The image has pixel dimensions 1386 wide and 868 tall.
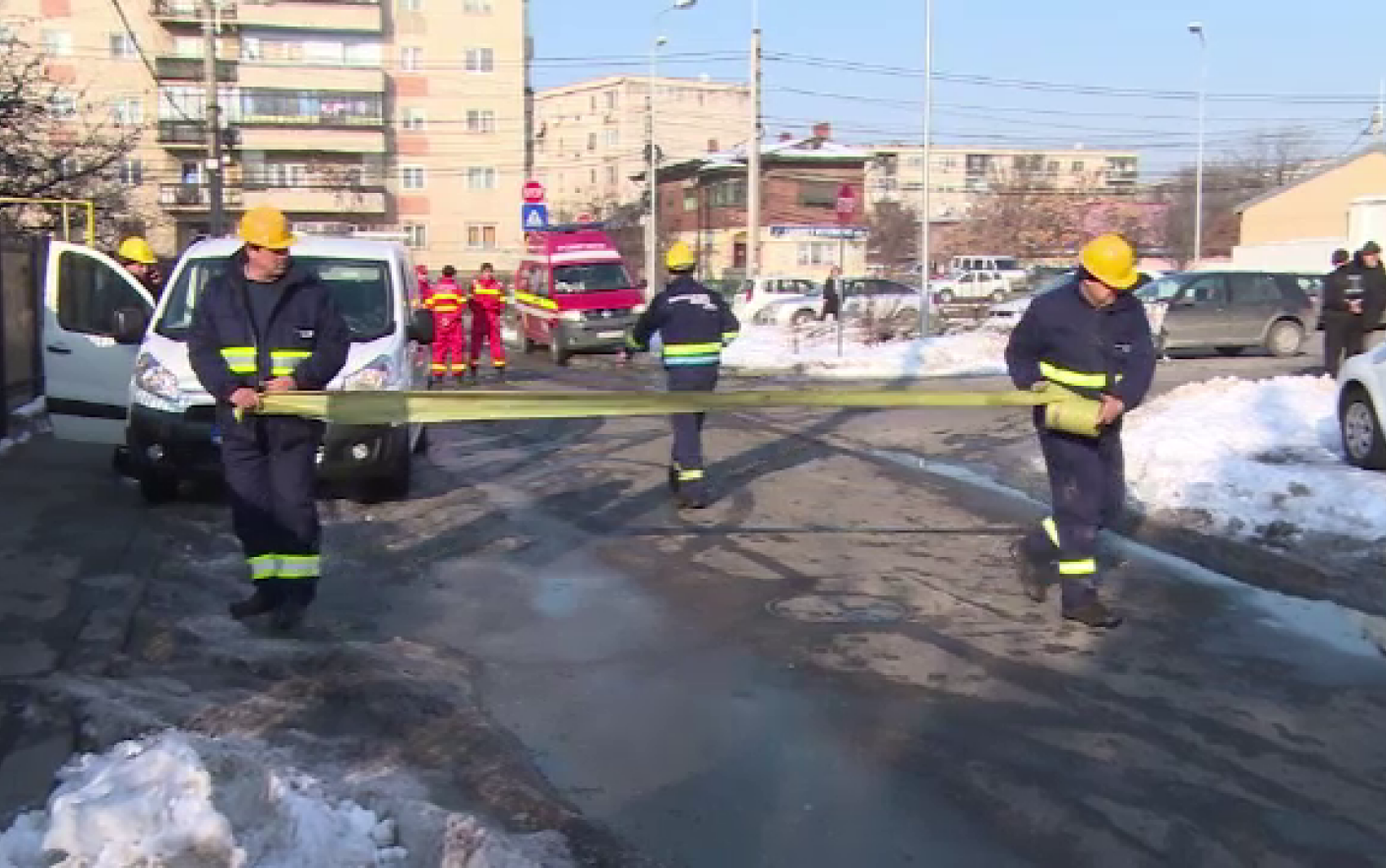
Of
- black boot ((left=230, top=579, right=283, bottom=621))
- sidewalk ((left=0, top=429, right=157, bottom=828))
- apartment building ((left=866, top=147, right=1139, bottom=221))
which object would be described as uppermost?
apartment building ((left=866, top=147, right=1139, bottom=221))

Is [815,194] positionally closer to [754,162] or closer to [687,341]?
[754,162]

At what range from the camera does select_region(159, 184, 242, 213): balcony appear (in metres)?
74.7

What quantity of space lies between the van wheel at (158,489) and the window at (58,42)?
7421cm

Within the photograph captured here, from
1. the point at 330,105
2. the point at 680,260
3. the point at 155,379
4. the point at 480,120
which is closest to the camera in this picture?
the point at 155,379

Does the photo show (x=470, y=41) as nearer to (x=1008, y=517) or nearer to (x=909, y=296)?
(x=909, y=296)

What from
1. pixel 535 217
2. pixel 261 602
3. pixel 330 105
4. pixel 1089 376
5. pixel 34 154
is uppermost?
pixel 330 105

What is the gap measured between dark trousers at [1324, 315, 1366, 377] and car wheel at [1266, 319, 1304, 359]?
7.12 metres

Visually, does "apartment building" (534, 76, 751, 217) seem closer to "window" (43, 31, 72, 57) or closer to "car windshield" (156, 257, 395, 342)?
"window" (43, 31, 72, 57)

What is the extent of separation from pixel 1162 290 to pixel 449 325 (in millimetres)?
12822

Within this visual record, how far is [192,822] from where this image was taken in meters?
3.35

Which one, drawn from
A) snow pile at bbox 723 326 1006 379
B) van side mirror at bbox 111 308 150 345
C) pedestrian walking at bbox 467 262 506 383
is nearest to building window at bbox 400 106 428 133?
snow pile at bbox 723 326 1006 379

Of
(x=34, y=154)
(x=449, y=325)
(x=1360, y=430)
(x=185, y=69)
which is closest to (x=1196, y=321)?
(x=449, y=325)

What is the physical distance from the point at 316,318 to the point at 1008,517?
519 centimetres

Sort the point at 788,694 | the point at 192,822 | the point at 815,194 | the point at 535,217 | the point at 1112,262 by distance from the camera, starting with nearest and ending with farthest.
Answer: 1. the point at 192,822
2. the point at 788,694
3. the point at 1112,262
4. the point at 535,217
5. the point at 815,194
